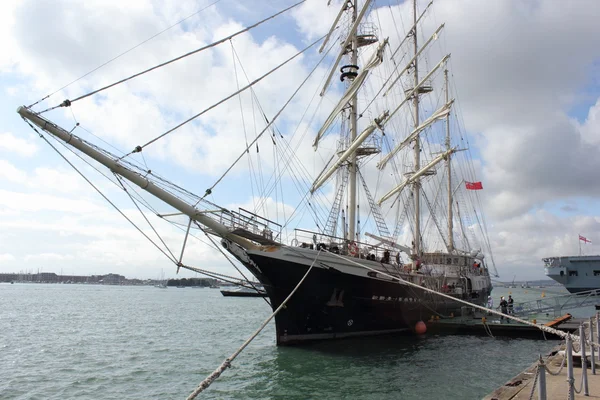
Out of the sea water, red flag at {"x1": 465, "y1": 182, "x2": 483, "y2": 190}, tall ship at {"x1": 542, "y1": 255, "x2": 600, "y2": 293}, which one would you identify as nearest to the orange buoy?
the sea water

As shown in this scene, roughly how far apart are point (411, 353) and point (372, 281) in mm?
3962

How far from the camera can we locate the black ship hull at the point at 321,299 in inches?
805

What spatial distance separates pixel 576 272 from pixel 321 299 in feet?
215

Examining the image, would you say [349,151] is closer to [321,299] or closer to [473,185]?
[321,299]

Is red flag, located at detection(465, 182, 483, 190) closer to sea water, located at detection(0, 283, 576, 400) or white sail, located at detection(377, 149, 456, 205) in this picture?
white sail, located at detection(377, 149, 456, 205)

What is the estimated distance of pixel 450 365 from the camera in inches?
731

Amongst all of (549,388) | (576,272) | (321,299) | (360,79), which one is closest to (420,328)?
(321,299)

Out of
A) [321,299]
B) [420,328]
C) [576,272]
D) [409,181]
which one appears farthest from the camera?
[576,272]

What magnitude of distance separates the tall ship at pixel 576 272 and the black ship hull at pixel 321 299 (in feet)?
196

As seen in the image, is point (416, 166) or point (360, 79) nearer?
point (360, 79)

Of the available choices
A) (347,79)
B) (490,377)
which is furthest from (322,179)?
(490,377)

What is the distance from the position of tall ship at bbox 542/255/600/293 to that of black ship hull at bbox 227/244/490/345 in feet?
196

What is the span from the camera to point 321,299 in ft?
68.6

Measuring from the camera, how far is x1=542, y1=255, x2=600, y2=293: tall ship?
67.2 meters
